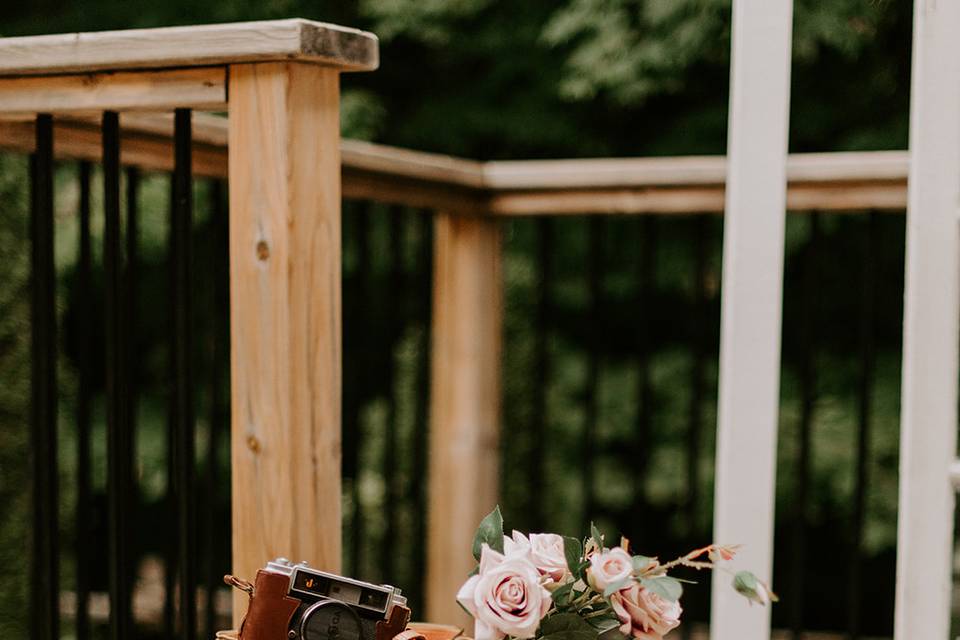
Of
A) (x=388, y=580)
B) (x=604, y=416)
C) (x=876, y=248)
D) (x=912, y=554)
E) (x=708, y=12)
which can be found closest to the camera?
(x=912, y=554)

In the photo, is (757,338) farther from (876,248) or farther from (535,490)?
(535,490)

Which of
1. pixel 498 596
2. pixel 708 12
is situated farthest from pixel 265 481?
pixel 708 12

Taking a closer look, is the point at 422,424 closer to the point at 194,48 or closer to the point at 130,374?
the point at 130,374

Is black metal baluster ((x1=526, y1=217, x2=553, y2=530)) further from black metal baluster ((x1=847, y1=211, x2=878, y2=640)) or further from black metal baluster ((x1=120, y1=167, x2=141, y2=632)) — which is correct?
black metal baluster ((x1=120, y1=167, x2=141, y2=632))

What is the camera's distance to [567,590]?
113cm

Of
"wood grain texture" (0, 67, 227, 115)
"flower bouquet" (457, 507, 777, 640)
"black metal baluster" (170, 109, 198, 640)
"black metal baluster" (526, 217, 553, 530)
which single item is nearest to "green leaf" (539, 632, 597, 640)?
"flower bouquet" (457, 507, 777, 640)

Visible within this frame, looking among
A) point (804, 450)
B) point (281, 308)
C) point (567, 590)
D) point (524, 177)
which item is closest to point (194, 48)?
point (281, 308)

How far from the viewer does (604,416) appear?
4309 millimetres

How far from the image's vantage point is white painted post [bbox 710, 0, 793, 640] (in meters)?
1.63

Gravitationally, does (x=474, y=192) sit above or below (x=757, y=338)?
above

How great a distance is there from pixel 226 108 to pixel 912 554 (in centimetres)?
118

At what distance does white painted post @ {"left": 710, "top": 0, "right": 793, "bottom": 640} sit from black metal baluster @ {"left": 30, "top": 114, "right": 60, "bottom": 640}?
0.98 m

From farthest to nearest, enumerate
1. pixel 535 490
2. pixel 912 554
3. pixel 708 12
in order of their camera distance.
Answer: pixel 708 12 < pixel 535 490 < pixel 912 554

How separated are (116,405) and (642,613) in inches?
29.2
